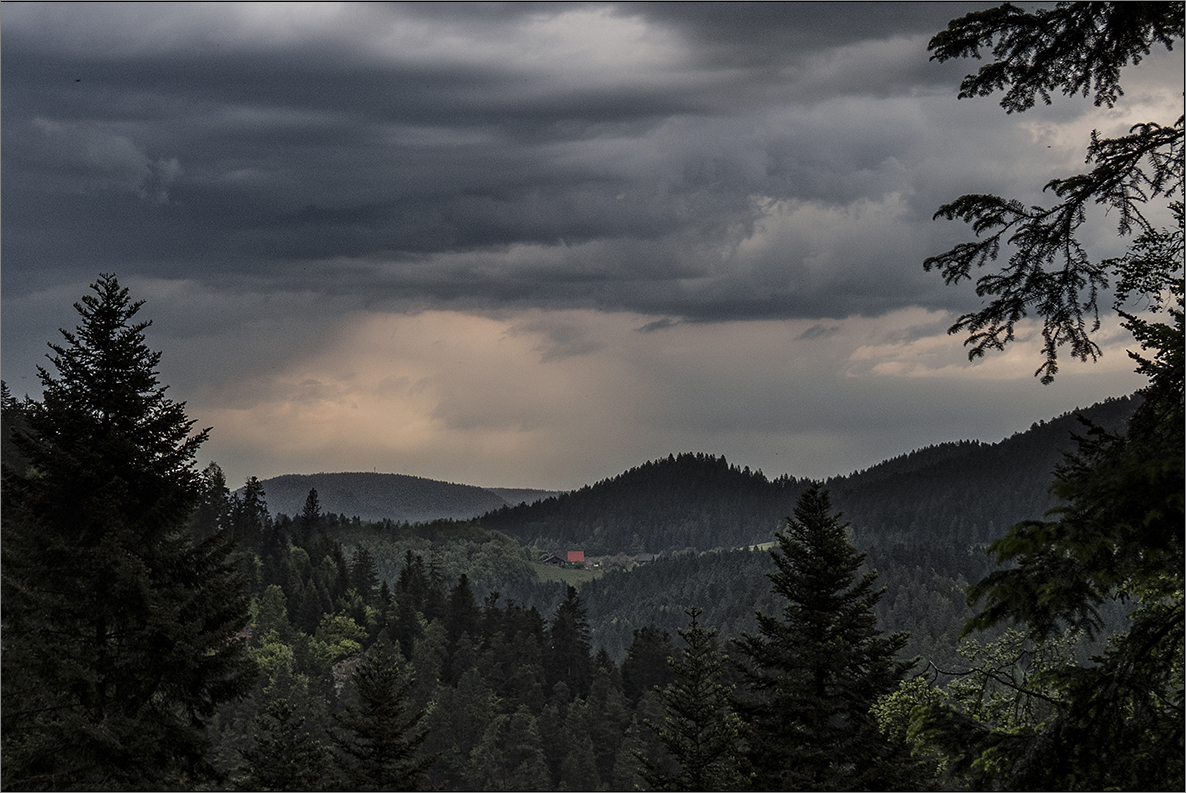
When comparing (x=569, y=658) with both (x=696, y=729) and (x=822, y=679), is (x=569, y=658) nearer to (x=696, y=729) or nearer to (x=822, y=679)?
(x=696, y=729)

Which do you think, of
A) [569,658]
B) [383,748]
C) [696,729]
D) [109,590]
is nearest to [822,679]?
[696,729]

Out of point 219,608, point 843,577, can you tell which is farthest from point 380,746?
point 843,577

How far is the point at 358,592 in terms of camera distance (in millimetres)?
160625

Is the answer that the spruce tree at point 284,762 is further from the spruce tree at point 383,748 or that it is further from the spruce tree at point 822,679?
the spruce tree at point 822,679

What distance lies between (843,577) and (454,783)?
303 feet

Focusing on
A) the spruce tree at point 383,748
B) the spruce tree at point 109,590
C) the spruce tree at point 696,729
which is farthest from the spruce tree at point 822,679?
the spruce tree at point 109,590

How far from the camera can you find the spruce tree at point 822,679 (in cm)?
2430

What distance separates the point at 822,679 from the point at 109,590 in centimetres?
1658

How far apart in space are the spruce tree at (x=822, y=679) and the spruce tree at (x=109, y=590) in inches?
498

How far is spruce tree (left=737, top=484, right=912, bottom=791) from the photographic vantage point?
24.3 m

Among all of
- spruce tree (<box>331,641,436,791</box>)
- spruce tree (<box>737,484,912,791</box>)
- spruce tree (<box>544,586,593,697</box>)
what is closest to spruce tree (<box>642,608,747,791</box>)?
spruce tree (<box>737,484,912,791</box>)

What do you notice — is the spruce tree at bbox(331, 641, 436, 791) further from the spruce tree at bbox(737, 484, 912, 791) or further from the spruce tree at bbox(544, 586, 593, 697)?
the spruce tree at bbox(544, 586, 593, 697)

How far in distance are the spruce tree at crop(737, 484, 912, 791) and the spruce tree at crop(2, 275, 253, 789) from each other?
1264cm

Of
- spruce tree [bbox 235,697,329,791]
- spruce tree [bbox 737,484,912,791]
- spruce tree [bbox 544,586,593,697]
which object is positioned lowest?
spruce tree [bbox 544,586,593,697]
